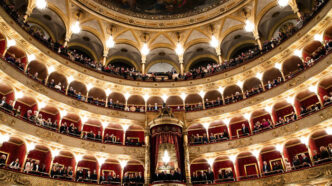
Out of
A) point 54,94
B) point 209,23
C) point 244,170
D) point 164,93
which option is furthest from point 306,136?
point 54,94

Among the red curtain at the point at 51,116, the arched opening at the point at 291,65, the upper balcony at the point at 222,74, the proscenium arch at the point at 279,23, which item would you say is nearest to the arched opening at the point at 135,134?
the upper balcony at the point at 222,74

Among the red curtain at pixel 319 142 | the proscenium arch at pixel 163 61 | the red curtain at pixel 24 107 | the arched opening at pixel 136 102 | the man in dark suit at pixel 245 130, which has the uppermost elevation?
the proscenium arch at pixel 163 61

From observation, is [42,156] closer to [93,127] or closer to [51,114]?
[51,114]

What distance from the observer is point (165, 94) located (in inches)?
904

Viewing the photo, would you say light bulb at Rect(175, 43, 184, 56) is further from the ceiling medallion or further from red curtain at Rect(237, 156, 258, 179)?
red curtain at Rect(237, 156, 258, 179)

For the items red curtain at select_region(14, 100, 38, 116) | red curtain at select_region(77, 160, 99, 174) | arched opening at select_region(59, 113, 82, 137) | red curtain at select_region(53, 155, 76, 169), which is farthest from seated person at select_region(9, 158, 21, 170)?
red curtain at select_region(77, 160, 99, 174)

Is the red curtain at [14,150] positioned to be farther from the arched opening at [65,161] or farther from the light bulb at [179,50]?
the light bulb at [179,50]

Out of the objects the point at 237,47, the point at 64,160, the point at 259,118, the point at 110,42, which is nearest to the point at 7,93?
the point at 64,160

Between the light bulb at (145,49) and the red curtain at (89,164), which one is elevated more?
the light bulb at (145,49)

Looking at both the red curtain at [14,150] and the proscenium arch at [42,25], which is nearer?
the red curtain at [14,150]

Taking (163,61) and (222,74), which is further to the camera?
(163,61)

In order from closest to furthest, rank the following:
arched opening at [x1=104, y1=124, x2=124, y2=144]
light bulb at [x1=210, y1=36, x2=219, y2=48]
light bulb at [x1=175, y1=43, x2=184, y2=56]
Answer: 1. arched opening at [x1=104, y1=124, x2=124, y2=144]
2. light bulb at [x1=210, y1=36, x2=219, y2=48]
3. light bulb at [x1=175, y1=43, x2=184, y2=56]

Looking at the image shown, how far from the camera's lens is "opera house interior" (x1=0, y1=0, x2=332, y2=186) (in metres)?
15.1

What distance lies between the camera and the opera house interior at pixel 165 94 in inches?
596
